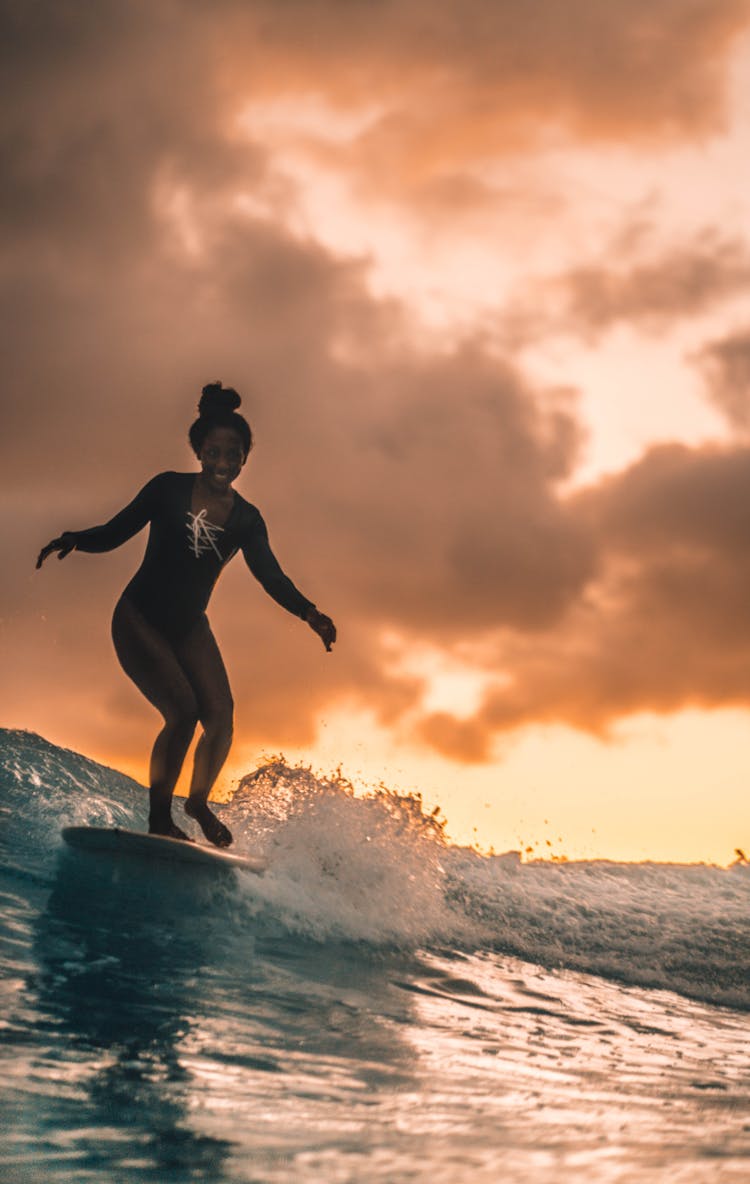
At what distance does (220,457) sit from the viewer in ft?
23.7

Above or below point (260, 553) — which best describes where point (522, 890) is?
below

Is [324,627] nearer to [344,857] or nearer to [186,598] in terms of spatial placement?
[186,598]

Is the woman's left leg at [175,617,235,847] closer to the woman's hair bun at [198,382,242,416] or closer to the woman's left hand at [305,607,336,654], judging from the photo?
→ the woman's left hand at [305,607,336,654]

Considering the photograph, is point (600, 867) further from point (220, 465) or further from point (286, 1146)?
point (286, 1146)

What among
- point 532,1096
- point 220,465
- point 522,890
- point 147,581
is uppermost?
point 220,465

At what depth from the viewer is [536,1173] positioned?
3025 mm

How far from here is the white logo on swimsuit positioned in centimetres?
713

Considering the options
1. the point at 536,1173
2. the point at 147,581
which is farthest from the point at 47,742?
the point at 536,1173

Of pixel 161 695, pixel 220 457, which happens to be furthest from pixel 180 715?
pixel 220 457

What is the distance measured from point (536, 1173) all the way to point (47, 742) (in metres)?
12.0

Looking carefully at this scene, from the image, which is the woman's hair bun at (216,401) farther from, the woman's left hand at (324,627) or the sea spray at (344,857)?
the sea spray at (344,857)

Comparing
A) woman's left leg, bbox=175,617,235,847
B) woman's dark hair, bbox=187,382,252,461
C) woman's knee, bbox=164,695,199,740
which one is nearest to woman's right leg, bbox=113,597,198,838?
woman's knee, bbox=164,695,199,740

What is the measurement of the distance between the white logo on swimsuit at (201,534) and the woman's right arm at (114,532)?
29 centimetres

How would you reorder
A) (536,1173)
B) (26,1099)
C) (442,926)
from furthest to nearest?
1. (442,926)
2. (26,1099)
3. (536,1173)
